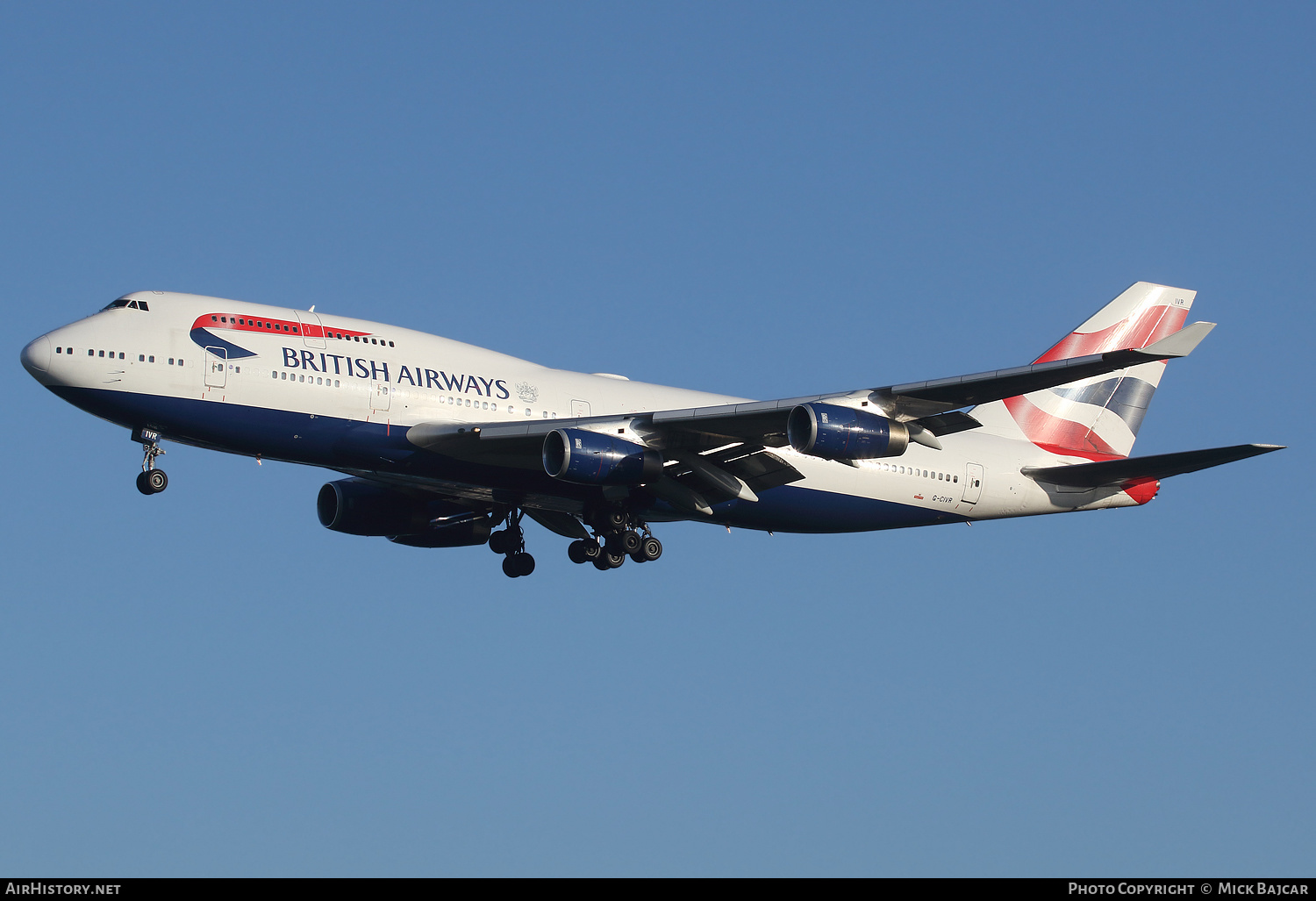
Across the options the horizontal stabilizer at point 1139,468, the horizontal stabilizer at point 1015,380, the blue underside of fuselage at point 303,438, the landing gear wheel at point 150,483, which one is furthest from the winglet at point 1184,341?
the landing gear wheel at point 150,483

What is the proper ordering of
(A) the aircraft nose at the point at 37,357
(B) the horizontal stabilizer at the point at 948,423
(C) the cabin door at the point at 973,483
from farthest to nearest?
(C) the cabin door at the point at 973,483 < (B) the horizontal stabilizer at the point at 948,423 < (A) the aircraft nose at the point at 37,357

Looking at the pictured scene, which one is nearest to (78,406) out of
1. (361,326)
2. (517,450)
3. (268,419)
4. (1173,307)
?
(268,419)

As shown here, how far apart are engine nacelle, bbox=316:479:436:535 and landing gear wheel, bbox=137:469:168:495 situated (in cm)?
810

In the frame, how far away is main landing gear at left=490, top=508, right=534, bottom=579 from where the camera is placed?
149ft

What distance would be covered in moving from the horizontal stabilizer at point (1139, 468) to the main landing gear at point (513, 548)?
16.1m

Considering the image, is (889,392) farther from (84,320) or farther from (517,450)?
(84,320)

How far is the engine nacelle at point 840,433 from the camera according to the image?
34656mm

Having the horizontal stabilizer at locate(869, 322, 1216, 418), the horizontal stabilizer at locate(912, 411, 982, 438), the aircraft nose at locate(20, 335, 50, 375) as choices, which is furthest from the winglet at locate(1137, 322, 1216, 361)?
the aircraft nose at locate(20, 335, 50, 375)

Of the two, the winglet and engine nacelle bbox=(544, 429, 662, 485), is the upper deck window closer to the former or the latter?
engine nacelle bbox=(544, 429, 662, 485)

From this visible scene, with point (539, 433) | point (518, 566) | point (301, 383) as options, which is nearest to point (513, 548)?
point (518, 566)

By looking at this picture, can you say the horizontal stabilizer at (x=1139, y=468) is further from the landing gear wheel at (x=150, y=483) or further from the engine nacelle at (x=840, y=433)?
the landing gear wheel at (x=150, y=483)

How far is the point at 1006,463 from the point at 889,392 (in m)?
11.6

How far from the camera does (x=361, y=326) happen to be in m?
38.2

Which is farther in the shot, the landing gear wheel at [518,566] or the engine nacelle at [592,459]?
the landing gear wheel at [518,566]
